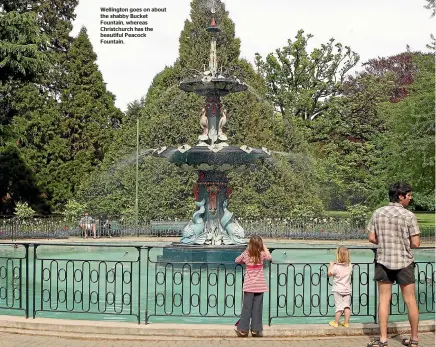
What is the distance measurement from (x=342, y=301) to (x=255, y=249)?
1900 millimetres

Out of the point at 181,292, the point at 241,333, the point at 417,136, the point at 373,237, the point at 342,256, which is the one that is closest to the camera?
the point at 373,237

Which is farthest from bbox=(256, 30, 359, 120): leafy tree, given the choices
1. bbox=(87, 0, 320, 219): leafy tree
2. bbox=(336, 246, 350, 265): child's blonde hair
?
bbox=(336, 246, 350, 265): child's blonde hair

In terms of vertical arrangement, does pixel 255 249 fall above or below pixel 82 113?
below

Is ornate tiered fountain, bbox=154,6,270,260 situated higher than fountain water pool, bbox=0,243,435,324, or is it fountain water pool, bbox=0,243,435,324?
ornate tiered fountain, bbox=154,6,270,260

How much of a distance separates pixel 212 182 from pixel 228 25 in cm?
3061

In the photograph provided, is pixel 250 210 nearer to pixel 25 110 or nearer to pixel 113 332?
pixel 25 110

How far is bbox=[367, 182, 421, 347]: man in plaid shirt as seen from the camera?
9.06m

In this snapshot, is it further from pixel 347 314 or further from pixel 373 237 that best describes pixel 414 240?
pixel 347 314

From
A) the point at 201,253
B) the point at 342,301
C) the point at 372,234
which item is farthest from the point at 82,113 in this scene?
the point at 372,234

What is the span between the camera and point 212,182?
2111cm

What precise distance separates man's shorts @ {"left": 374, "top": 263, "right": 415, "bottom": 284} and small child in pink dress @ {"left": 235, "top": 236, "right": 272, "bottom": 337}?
1.63 metres

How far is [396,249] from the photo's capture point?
9062 millimetres

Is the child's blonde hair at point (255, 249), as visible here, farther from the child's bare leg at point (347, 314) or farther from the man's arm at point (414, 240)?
the man's arm at point (414, 240)

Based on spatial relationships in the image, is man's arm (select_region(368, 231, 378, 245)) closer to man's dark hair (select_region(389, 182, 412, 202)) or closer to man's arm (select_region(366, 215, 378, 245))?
man's arm (select_region(366, 215, 378, 245))
